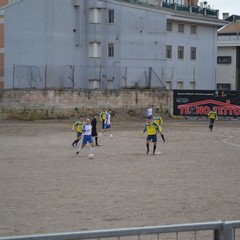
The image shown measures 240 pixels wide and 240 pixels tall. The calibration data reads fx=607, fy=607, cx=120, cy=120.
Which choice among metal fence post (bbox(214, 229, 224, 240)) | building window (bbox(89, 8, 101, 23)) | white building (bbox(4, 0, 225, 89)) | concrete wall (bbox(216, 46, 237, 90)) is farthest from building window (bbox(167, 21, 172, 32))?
metal fence post (bbox(214, 229, 224, 240))

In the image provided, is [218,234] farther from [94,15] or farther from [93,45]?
[94,15]

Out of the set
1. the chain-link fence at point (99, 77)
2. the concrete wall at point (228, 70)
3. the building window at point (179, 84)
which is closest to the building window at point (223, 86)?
the concrete wall at point (228, 70)

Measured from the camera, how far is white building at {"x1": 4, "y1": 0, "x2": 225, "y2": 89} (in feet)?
181

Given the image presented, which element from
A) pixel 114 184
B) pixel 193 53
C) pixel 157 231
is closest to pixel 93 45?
pixel 193 53

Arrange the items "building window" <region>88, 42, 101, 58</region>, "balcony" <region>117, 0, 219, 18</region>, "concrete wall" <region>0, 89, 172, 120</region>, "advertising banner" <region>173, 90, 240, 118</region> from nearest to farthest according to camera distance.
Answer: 1. "concrete wall" <region>0, 89, 172, 120</region>
2. "advertising banner" <region>173, 90, 240, 118</region>
3. "building window" <region>88, 42, 101, 58</region>
4. "balcony" <region>117, 0, 219, 18</region>

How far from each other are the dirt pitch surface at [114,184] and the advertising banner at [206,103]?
19.8 meters

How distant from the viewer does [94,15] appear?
5750 cm

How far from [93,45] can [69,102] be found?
8.15 metres

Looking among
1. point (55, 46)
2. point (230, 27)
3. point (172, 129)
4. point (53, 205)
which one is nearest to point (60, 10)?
point (55, 46)

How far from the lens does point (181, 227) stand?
5.98 metres

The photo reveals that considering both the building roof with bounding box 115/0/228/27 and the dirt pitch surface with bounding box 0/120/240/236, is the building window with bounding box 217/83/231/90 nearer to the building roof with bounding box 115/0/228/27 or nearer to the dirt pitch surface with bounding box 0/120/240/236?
the building roof with bounding box 115/0/228/27

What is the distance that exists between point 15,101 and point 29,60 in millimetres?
6078

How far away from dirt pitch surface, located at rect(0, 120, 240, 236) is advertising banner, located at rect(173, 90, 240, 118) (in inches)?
778

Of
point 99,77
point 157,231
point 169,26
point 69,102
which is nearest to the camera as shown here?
point 157,231
